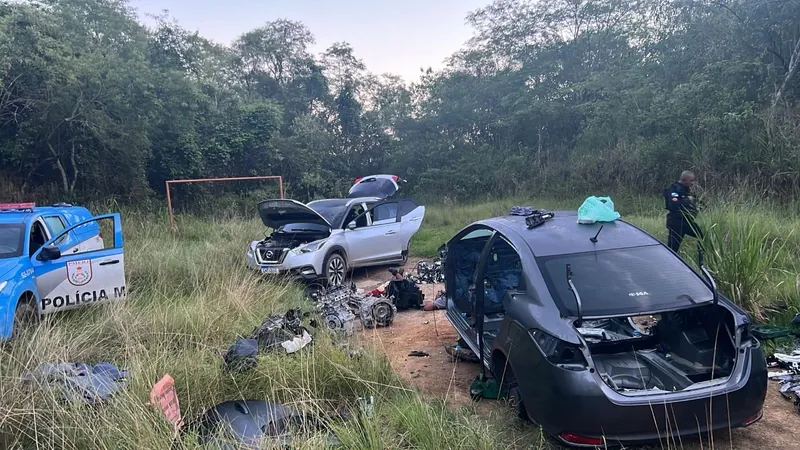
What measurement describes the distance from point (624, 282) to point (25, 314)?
5.74m

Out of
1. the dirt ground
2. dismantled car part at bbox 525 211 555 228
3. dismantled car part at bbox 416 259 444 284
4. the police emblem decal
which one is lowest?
dismantled car part at bbox 416 259 444 284

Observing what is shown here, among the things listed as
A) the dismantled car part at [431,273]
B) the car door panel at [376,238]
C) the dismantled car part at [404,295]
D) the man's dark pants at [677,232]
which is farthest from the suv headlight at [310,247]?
the man's dark pants at [677,232]

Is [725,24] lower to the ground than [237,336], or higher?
higher

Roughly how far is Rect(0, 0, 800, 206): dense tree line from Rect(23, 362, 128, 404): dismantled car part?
39.6 feet

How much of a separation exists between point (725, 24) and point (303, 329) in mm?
15921

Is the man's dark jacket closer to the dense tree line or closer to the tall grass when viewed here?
the dense tree line

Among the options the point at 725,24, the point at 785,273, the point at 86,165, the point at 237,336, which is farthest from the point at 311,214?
the point at 725,24

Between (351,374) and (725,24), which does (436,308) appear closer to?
(351,374)

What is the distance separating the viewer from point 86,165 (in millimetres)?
15711

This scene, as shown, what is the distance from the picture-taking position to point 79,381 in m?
3.73

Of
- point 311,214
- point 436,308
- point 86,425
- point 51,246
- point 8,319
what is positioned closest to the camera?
point 86,425

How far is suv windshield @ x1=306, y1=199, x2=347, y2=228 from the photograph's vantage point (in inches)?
386

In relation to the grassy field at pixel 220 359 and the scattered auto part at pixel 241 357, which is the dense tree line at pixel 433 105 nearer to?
the grassy field at pixel 220 359

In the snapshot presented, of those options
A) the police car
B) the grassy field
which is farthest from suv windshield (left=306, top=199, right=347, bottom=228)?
the police car
